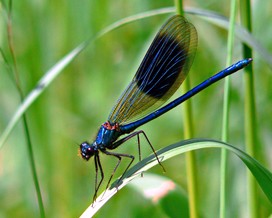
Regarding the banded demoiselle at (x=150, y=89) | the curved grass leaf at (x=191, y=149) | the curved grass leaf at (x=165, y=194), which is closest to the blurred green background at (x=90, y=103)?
the banded demoiselle at (x=150, y=89)

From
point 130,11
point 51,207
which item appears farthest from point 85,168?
point 130,11

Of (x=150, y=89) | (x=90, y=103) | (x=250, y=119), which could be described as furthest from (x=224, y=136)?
(x=90, y=103)

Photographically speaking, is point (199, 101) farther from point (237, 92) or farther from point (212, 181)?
point (212, 181)

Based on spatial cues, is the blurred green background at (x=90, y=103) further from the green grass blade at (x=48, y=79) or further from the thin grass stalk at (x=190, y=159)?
the thin grass stalk at (x=190, y=159)

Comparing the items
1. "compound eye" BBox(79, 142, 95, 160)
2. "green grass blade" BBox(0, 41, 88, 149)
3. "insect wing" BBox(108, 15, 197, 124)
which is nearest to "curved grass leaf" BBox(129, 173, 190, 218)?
"compound eye" BBox(79, 142, 95, 160)

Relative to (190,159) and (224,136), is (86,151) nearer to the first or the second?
(190,159)
